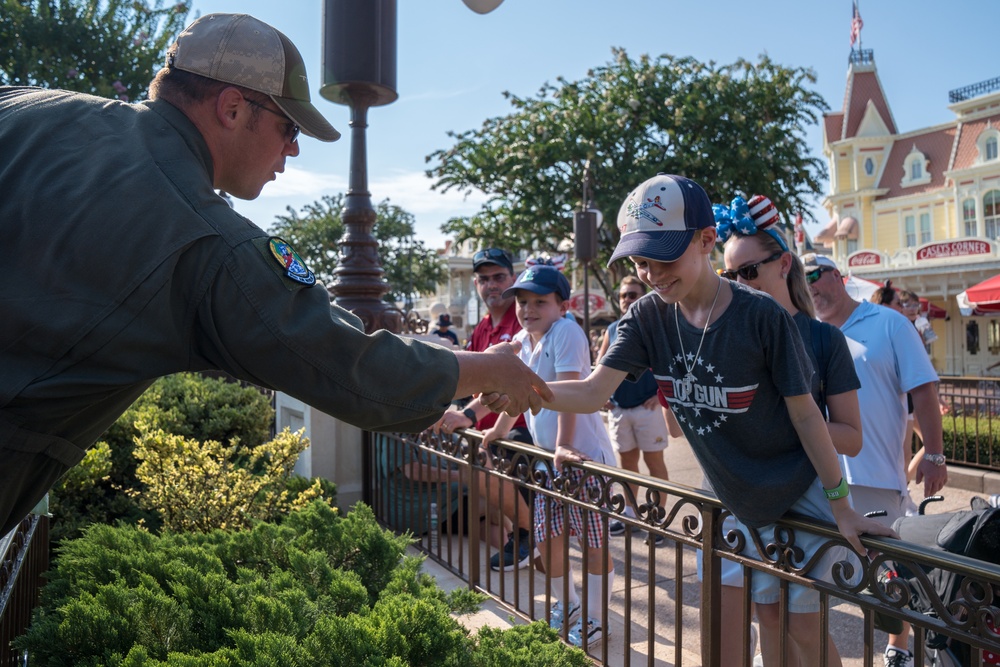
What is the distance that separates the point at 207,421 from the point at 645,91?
19.4 m

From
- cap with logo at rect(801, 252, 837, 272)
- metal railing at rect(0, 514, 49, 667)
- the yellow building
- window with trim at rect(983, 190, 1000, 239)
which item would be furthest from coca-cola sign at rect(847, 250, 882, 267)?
metal railing at rect(0, 514, 49, 667)

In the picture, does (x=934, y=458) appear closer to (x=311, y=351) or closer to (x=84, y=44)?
(x=311, y=351)

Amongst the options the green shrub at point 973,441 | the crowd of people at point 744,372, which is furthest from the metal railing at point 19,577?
the green shrub at point 973,441

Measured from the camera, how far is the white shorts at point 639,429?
695 centimetres

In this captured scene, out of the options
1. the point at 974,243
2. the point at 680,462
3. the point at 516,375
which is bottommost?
the point at 680,462

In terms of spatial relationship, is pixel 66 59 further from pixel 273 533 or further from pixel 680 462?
pixel 273 533

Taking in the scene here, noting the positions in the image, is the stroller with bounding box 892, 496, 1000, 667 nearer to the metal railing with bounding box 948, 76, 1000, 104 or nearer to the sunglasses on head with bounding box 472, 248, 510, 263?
the sunglasses on head with bounding box 472, 248, 510, 263

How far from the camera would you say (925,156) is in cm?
4284

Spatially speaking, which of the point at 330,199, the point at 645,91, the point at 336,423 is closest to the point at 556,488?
the point at 336,423

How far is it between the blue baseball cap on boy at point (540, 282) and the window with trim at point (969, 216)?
1663 inches

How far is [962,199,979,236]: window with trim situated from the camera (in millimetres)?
39375

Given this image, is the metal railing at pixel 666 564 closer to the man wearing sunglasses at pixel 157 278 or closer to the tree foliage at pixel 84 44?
the man wearing sunglasses at pixel 157 278

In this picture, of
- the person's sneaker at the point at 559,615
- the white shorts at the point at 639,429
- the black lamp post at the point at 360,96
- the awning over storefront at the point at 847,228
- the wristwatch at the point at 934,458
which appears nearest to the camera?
the person's sneaker at the point at 559,615

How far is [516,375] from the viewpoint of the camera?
2275 millimetres
